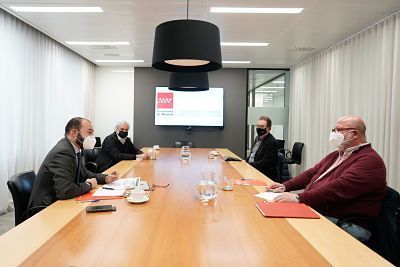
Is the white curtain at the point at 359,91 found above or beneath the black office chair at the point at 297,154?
above

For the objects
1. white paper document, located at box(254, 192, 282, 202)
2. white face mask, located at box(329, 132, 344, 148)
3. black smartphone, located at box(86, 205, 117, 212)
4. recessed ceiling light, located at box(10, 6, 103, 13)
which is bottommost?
white paper document, located at box(254, 192, 282, 202)

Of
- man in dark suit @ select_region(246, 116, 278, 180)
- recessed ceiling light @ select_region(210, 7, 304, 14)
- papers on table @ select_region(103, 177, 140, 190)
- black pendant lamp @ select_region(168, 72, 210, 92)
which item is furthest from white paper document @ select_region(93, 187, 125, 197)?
recessed ceiling light @ select_region(210, 7, 304, 14)

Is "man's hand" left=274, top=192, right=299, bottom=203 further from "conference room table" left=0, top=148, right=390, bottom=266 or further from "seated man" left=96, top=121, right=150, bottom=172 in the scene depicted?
"seated man" left=96, top=121, right=150, bottom=172

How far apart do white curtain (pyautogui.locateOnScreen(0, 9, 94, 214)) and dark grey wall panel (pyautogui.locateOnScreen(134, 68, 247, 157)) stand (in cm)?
175

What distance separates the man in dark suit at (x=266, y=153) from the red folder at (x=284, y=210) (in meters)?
2.19

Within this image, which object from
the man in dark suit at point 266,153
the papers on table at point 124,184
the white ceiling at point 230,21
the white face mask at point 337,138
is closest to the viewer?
the papers on table at point 124,184

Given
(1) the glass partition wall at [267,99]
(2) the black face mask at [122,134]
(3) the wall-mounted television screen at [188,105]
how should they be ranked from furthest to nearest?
(1) the glass partition wall at [267,99], (3) the wall-mounted television screen at [188,105], (2) the black face mask at [122,134]

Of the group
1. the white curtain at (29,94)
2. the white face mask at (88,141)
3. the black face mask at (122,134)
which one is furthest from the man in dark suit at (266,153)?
the white curtain at (29,94)

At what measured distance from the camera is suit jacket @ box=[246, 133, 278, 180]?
425 cm

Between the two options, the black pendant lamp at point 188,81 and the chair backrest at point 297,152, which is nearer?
the black pendant lamp at point 188,81

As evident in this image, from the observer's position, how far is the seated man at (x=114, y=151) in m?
4.38

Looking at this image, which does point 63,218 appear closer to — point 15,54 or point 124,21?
point 124,21

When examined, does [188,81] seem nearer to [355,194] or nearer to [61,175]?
[61,175]

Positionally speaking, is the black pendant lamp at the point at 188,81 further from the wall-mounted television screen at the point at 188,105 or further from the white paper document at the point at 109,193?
the wall-mounted television screen at the point at 188,105
